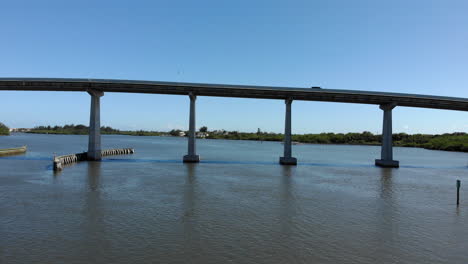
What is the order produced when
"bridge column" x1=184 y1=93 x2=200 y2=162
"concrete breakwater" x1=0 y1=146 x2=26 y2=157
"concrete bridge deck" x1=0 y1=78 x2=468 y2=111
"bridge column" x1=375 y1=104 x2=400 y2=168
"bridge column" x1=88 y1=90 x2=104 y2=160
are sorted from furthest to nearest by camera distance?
"concrete breakwater" x1=0 y1=146 x2=26 y2=157
"bridge column" x1=375 y1=104 x2=400 y2=168
"bridge column" x1=184 y1=93 x2=200 y2=162
"bridge column" x1=88 y1=90 x2=104 y2=160
"concrete bridge deck" x1=0 y1=78 x2=468 y2=111

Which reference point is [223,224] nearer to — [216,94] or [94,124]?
[216,94]

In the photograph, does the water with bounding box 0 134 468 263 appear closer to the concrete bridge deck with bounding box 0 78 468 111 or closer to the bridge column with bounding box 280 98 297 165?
the concrete bridge deck with bounding box 0 78 468 111

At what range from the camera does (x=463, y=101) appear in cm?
4872

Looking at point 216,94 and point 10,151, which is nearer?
point 216,94

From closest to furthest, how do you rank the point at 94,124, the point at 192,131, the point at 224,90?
the point at 94,124, the point at 224,90, the point at 192,131

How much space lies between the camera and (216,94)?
153ft

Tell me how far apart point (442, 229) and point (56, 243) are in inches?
646

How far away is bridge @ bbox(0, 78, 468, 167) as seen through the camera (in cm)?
4350

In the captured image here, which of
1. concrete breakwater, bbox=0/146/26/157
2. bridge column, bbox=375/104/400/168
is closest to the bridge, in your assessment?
bridge column, bbox=375/104/400/168

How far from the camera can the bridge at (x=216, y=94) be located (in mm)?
43500

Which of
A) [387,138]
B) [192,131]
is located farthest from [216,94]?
[387,138]

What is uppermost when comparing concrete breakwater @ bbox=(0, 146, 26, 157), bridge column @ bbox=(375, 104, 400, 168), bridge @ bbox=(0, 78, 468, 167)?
bridge @ bbox=(0, 78, 468, 167)

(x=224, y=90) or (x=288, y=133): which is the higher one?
(x=224, y=90)

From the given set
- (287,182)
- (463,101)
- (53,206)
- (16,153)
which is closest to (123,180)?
(53,206)
